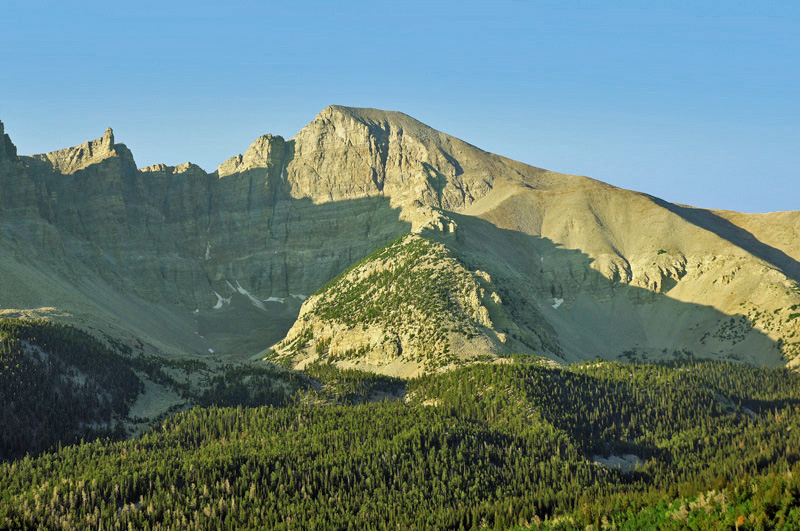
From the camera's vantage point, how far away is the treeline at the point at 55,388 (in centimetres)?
15100

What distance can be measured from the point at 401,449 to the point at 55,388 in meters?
71.1

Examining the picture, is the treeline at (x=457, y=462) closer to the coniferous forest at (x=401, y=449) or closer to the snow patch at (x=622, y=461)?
the coniferous forest at (x=401, y=449)

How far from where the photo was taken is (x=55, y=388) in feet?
532

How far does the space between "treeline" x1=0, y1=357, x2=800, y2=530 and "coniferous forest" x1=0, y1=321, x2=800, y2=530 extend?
39 centimetres

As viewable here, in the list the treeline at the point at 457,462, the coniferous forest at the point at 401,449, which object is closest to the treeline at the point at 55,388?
the coniferous forest at the point at 401,449

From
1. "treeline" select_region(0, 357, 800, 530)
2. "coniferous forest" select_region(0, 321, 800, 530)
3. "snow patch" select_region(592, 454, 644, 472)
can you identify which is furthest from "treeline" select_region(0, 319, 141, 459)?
"snow patch" select_region(592, 454, 644, 472)

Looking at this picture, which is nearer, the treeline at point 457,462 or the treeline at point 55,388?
the treeline at point 457,462

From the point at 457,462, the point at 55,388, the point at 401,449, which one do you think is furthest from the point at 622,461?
the point at 55,388

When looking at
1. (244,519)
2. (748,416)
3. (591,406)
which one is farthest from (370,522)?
(748,416)

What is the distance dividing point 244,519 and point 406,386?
74.0 m

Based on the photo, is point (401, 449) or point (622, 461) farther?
point (622, 461)

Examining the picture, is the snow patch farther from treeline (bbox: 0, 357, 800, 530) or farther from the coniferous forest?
treeline (bbox: 0, 357, 800, 530)

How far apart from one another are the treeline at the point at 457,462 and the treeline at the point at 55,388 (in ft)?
25.9

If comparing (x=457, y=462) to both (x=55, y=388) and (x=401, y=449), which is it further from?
(x=55, y=388)
